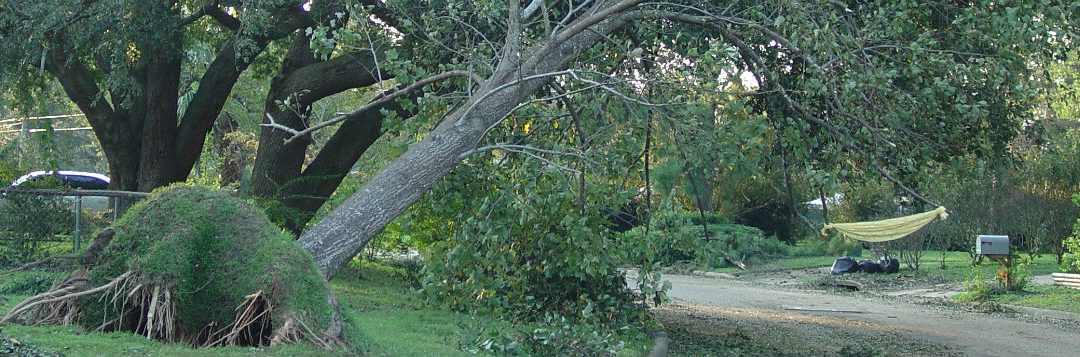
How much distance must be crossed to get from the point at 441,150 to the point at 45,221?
7.10m

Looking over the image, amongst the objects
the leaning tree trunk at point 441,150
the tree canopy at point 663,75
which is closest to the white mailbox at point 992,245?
the tree canopy at point 663,75

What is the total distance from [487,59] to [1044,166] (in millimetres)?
16533

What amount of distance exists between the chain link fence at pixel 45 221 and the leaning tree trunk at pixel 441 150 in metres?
6.04

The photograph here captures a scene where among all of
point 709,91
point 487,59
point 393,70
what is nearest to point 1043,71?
point 709,91

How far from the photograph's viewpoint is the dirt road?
12453 millimetres

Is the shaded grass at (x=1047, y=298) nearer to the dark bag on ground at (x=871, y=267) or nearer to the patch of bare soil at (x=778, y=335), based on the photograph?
the patch of bare soil at (x=778, y=335)

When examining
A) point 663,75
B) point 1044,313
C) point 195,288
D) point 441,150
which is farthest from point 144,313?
point 1044,313

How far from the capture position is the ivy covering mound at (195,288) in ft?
22.0

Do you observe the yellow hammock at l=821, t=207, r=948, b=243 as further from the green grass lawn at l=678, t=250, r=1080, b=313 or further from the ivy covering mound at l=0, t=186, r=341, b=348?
the ivy covering mound at l=0, t=186, r=341, b=348

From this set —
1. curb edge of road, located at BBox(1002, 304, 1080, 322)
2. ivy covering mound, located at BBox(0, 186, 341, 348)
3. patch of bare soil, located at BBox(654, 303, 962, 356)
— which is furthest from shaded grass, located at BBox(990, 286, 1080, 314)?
ivy covering mound, located at BBox(0, 186, 341, 348)

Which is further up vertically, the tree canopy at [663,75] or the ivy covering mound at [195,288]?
the tree canopy at [663,75]

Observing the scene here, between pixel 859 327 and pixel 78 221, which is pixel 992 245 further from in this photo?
Answer: pixel 78 221

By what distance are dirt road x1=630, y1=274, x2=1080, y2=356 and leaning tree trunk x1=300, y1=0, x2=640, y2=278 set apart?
3.99m

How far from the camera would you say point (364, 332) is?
7.94 metres
